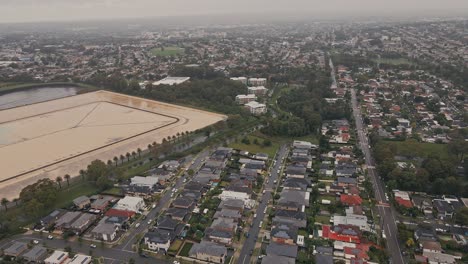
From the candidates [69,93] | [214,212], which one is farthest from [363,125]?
[69,93]

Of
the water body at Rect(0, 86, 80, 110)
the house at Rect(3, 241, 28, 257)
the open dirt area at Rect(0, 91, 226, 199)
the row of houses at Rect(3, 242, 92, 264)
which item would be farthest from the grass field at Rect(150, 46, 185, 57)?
the row of houses at Rect(3, 242, 92, 264)

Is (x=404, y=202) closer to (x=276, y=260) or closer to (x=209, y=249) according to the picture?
(x=276, y=260)

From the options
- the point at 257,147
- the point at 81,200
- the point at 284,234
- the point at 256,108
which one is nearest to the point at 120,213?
the point at 81,200

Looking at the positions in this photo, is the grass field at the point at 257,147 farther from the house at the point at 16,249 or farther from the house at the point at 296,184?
the house at the point at 16,249

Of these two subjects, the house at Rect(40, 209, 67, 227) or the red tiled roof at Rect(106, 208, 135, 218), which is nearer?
the house at Rect(40, 209, 67, 227)

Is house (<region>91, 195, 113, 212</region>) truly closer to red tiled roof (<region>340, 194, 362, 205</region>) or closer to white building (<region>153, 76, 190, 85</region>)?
red tiled roof (<region>340, 194, 362, 205</region>)

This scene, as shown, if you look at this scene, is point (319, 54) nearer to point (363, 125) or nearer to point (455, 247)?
point (363, 125)
